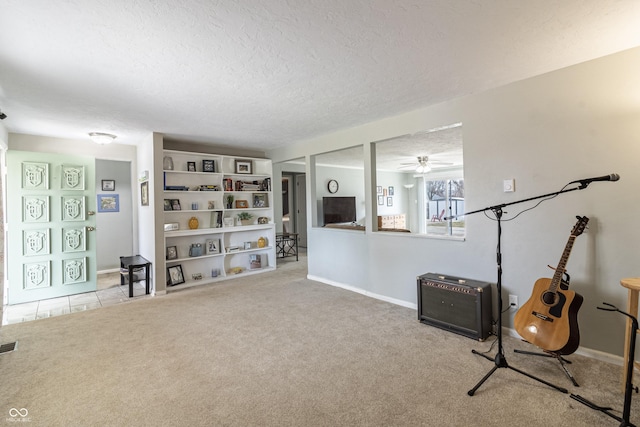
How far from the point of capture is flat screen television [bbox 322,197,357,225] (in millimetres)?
7312

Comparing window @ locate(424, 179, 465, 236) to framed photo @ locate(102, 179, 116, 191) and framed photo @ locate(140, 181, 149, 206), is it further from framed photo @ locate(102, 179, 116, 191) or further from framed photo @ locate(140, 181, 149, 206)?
framed photo @ locate(102, 179, 116, 191)

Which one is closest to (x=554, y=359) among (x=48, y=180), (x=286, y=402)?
(x=286, y=402)

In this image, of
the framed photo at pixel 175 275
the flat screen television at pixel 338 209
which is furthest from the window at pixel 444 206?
the framed photo at pixel 175 275

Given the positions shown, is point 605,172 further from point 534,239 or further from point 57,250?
point 57,250

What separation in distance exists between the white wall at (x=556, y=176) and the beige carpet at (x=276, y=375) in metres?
0.63

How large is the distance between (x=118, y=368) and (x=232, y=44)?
2556 mm

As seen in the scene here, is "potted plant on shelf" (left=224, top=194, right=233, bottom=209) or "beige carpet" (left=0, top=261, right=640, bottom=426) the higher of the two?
"potted plant on shelf" (left=224, top=194, right=233, bottom=209)

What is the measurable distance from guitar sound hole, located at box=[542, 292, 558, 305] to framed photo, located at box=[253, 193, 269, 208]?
4.57 metres

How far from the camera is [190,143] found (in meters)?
4.99

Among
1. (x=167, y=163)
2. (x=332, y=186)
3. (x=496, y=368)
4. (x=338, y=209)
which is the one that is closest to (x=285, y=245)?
(x=338, y=209)

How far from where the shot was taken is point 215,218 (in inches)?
203

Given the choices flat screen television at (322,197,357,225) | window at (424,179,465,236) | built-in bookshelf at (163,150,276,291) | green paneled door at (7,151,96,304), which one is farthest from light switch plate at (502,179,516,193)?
green paneled door at (7,151,96,304)

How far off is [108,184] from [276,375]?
5432mm

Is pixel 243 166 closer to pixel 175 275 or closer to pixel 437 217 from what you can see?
pixel 175 275
